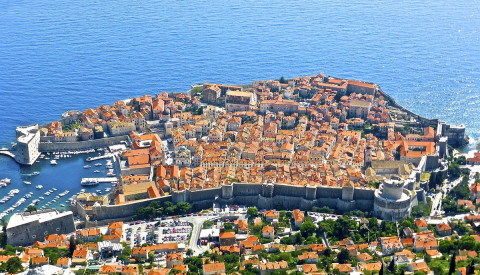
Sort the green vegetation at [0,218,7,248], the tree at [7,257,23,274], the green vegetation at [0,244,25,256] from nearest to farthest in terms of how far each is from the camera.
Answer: the tree at [7,257,23,274] → the green vegetation at [0,244,25,256] → the green vegetation at [0,218,7,248]

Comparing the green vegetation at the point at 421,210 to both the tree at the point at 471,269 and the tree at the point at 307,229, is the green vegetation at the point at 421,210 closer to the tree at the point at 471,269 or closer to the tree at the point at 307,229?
the tree at the point at 307,229

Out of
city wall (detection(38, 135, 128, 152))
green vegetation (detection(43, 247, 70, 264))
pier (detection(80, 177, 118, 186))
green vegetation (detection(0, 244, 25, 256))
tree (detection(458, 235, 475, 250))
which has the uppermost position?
city wall (detection(38, 135, 128, 152))

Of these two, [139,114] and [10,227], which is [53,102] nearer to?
[139,114]

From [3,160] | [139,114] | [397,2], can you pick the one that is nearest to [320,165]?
[139,114]

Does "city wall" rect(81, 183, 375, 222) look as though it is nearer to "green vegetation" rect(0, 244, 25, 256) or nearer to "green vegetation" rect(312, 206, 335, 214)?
"green vegetation" rect(312, 206, 335, 214)

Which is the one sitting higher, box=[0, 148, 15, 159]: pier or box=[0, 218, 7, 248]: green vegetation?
box=[0, 148, 15, 159]: pier

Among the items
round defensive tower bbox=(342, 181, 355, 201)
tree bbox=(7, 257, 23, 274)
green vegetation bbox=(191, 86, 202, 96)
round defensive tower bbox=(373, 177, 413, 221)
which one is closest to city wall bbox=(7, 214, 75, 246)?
tree bbox=(7, 257, 23, 274)

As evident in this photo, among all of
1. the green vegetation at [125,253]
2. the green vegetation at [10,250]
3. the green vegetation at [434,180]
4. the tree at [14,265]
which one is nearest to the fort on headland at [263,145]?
the green vegetation at [434,180]
